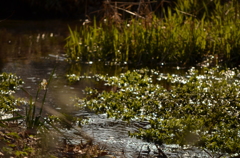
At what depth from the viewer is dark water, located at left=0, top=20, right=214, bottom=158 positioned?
5207mm

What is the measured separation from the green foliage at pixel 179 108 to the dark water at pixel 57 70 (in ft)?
0.68

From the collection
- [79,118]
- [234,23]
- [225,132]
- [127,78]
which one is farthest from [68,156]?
[234,23]

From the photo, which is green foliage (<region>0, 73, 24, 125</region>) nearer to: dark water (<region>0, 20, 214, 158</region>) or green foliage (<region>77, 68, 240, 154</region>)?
dark water (<region>0, 20, 214, 158</region>)

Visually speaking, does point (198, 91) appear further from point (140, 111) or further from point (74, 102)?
point (74, 102)

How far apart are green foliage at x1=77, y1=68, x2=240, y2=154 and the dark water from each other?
21 cm

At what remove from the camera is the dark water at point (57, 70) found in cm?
521

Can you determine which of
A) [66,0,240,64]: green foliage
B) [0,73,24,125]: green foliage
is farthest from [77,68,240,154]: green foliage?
[66,0,240,64]: green foliage

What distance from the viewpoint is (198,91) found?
704 centimetres

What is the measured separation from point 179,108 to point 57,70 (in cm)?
327

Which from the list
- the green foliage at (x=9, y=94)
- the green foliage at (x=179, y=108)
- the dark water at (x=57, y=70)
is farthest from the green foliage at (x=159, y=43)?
the green foliage at (x=9, y=94)

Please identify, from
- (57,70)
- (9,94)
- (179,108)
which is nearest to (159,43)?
(57,70)

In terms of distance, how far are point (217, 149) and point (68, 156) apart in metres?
1.58

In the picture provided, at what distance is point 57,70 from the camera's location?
900 centimetres

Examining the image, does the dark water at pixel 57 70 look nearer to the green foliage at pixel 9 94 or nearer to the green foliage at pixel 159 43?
the green foliage at pixel 9 94
